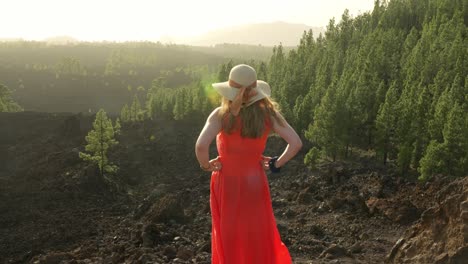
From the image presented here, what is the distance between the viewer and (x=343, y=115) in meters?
33.8

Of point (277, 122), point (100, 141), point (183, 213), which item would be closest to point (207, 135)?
point (277, 122)

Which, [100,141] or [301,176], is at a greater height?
[100,141]

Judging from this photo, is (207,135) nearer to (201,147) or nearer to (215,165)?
(201,147)

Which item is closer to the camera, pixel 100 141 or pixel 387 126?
pixel 387 126

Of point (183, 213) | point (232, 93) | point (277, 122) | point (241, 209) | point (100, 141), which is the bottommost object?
point (100, 141)

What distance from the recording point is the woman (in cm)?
432

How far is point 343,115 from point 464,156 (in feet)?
31.0

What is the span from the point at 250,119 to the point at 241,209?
1.03 meters

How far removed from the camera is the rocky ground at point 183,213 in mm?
8945

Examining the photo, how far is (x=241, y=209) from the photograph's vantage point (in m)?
4.72

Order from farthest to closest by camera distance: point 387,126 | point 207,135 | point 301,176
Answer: point 387,126 → point 301,176 → point 207,135

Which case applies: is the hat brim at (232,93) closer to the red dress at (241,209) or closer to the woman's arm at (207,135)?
the woman's arm at (207,135)

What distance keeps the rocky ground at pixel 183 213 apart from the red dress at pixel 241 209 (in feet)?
12.7

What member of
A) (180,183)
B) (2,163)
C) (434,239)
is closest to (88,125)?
(2,163)
